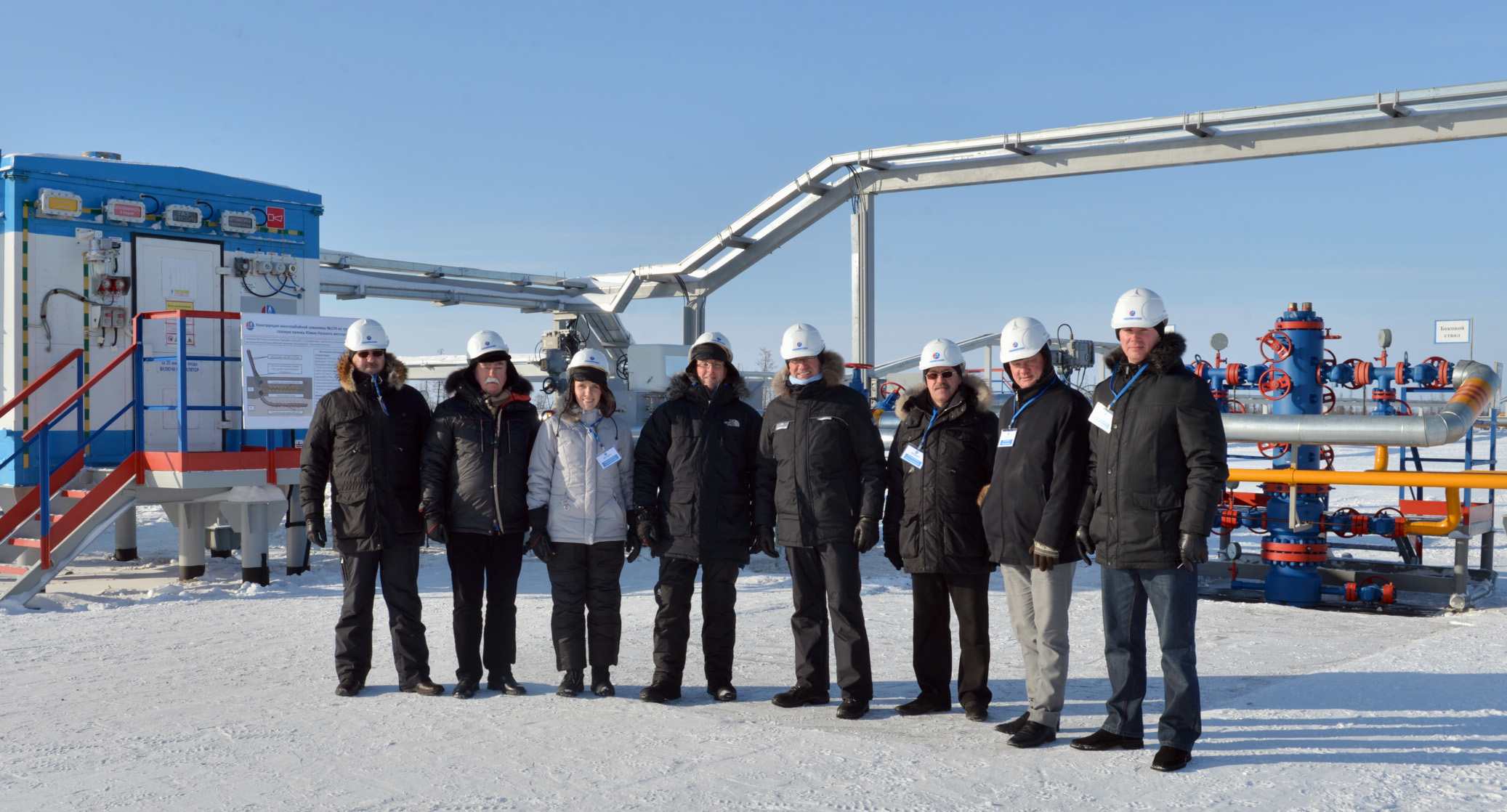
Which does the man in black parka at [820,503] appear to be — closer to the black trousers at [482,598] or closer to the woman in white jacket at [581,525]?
the woman in white jacket at [581,525]

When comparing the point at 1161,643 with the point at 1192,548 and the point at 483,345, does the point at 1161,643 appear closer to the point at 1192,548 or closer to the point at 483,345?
the point at 1192,548

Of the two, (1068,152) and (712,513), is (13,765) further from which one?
(1068,152)

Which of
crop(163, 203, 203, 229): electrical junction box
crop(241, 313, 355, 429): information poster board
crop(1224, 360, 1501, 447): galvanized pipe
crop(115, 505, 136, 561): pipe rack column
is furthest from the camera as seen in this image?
crop(115, 505, 136, 561): pipe rack column

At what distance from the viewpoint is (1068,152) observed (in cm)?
1400

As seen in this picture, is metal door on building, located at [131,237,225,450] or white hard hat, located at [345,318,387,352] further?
metal door on building, located at [131,237,225,450]

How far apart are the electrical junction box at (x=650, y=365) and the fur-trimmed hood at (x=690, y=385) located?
510 inches

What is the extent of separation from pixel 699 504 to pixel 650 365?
13.5 m

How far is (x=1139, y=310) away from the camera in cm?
484

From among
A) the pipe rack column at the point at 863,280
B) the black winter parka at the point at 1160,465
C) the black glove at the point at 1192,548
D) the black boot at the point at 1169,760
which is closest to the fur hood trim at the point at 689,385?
the black winter parka at the point at 1160,465

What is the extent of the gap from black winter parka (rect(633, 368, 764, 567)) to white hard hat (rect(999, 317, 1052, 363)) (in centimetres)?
135

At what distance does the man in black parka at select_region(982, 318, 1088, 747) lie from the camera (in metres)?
5.02

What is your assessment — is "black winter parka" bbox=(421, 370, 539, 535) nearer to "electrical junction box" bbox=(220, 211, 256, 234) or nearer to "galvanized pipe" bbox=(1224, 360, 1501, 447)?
"electrical junction box" bbox=(220, 211, 256, 234)

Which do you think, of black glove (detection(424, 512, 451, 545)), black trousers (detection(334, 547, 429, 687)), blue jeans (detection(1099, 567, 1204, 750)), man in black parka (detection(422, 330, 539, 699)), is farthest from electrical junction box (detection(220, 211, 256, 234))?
blue jeans (detection(1099, 567, 1204, 750))

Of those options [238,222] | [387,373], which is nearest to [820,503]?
[387,373]
